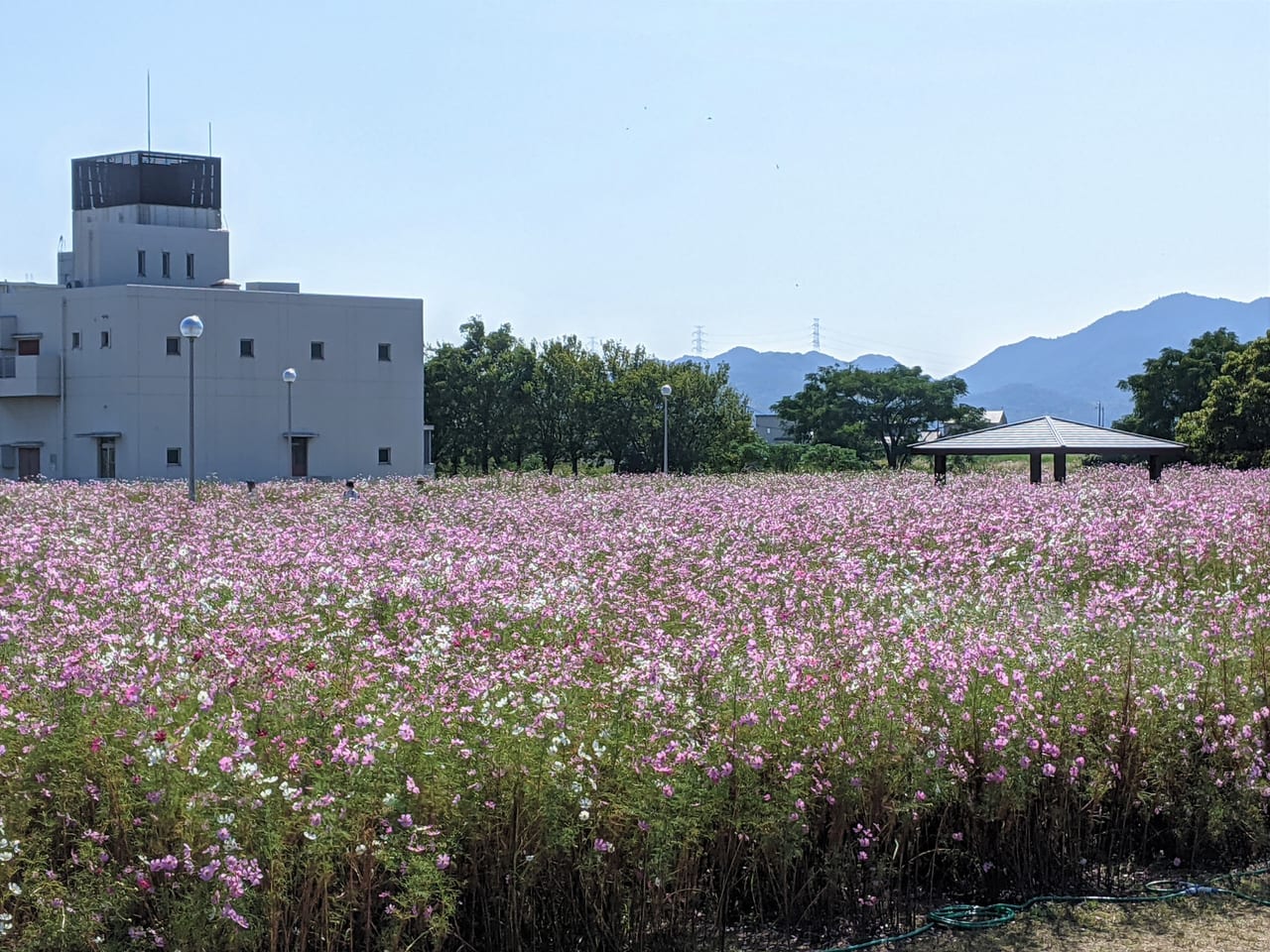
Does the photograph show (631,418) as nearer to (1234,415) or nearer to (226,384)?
(226,384)

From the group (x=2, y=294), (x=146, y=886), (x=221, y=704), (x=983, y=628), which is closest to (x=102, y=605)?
(x=221, y=704)

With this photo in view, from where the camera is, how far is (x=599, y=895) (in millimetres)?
5633

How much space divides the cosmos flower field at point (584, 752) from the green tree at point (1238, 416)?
35.7m

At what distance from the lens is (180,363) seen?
1804 inches

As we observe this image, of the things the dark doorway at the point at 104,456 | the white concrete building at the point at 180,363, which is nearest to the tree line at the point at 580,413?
the white concrete building at the point at 180,363

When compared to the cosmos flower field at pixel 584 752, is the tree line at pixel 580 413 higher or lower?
higher

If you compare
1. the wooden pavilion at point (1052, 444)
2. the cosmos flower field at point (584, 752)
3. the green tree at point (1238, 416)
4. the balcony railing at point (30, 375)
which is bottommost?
the cosmos flower field at point (584, 752)

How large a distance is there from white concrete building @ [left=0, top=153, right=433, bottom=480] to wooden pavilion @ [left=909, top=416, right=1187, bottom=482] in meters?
25.3

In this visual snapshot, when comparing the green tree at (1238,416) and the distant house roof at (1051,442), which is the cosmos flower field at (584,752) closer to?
the distant house roof at (1051,442)

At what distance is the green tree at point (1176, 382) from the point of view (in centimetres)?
5297

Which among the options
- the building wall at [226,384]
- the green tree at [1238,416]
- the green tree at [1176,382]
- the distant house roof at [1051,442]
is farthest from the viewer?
the green tree at [1176,382]

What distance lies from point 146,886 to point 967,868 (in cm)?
367

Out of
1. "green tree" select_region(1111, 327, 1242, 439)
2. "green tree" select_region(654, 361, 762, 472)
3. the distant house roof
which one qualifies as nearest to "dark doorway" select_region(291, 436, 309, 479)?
"green tree" select_region(654, 361, 762, 472)

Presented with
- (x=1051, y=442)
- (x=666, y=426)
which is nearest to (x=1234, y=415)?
(x=666, y=426)
